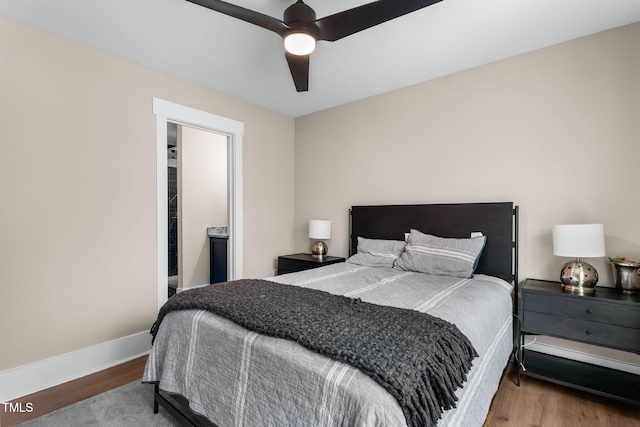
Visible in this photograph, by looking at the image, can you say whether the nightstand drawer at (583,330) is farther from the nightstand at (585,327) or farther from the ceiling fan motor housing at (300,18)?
the ceiling fan motor housing at (300,18)

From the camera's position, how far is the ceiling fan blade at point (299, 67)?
1.99 metres

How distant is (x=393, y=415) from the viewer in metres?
0.88

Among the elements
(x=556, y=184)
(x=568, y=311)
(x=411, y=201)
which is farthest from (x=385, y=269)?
(x=556, y=184)

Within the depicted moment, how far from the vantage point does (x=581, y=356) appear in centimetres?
232

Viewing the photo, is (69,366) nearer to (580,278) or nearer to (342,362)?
(342,362)

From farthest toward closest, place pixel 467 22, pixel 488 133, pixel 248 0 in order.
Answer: pixel 488 133, pixel 467 22, pixel 248 0

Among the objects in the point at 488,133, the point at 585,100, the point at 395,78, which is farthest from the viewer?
the point at 395,78

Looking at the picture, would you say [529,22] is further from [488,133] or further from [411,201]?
[411,201]

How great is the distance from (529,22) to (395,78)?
1130 mm

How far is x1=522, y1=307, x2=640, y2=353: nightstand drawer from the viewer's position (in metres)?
1.83

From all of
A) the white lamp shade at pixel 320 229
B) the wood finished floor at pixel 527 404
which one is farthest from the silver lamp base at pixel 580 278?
the white lamp shade at pixel 320 229

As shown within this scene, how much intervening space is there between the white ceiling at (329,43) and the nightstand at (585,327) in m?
1.87

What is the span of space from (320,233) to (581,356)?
8.24 ft

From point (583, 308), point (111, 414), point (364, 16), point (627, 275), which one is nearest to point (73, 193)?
point (111, 414)
